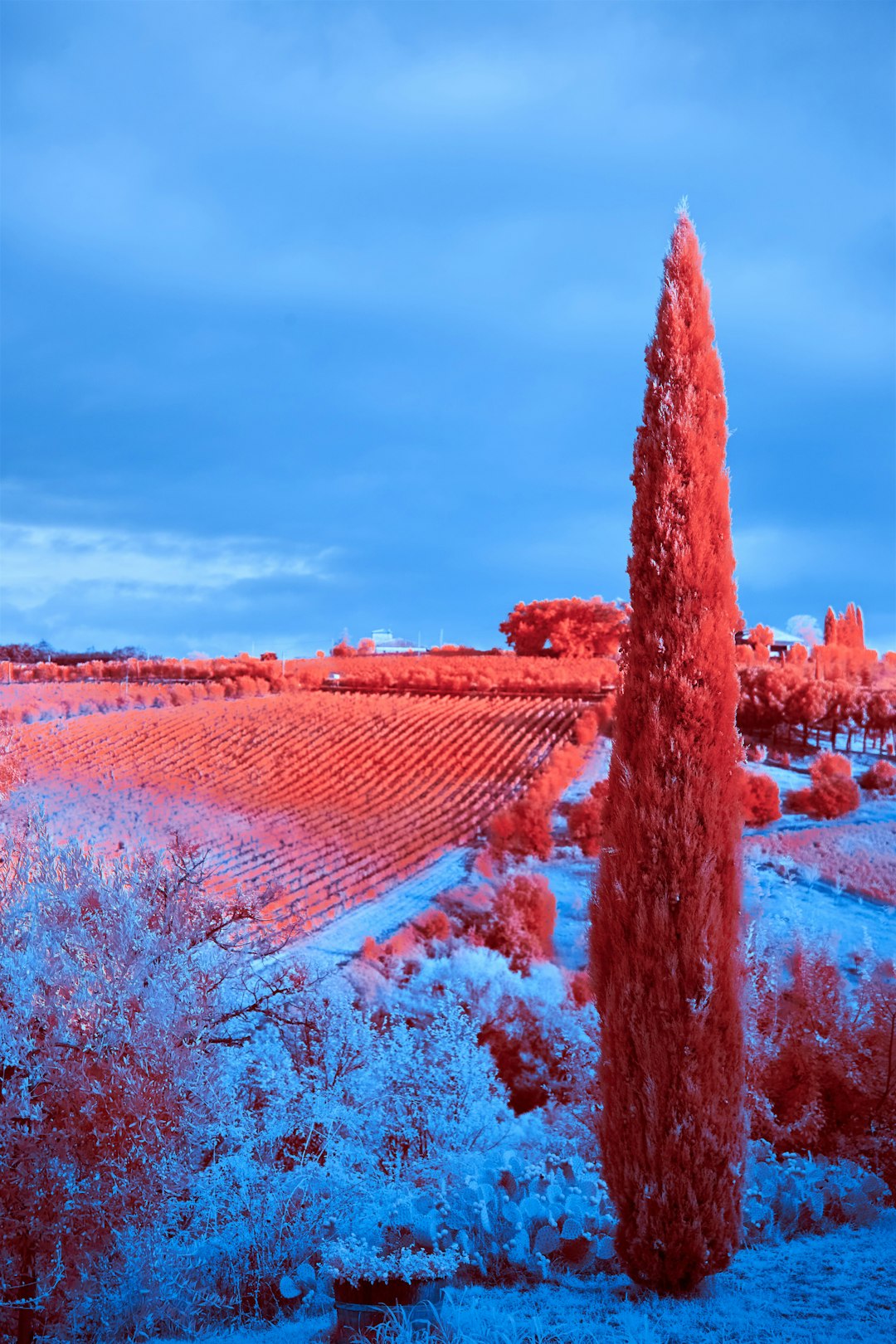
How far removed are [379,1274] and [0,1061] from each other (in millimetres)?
2525

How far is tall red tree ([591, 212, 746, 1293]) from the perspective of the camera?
209 inches

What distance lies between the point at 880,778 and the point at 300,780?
19.9ft

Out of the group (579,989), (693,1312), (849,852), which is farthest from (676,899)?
(849,852)

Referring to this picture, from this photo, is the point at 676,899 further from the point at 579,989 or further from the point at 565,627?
the point at 565,627

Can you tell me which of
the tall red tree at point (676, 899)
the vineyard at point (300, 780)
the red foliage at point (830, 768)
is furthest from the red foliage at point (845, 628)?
the tall red tree at point (676, 899)

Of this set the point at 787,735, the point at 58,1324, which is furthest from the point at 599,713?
the point at 58,1324

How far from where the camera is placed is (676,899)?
534cm

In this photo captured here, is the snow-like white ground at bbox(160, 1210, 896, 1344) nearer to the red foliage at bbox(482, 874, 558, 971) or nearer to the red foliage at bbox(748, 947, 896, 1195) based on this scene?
the red foliage at bbox(748, 947, 896, 1195)

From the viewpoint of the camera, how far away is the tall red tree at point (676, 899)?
5309 mm

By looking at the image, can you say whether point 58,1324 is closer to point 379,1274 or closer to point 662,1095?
point 379,1274

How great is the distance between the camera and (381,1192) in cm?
620

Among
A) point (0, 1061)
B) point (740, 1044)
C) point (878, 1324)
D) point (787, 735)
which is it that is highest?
point (787, 735)

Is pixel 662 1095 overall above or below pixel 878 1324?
above

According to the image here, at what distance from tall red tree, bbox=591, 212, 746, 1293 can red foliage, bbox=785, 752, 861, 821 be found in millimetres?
5630
